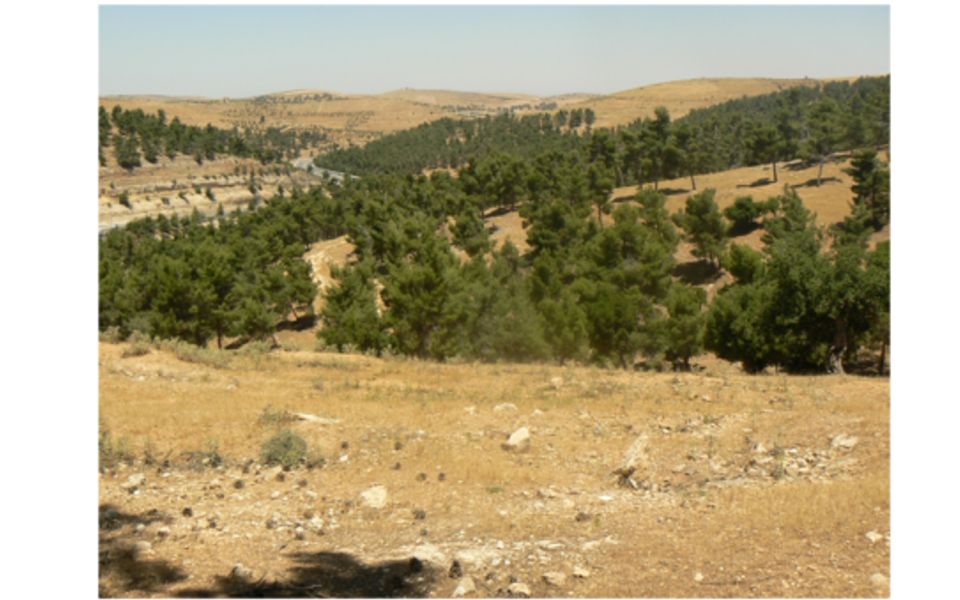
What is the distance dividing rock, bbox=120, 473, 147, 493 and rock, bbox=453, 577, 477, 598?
6.45 meters

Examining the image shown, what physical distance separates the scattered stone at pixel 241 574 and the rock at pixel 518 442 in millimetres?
5847

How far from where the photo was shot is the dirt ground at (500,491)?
776cm

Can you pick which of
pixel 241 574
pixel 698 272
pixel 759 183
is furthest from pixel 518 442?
pixel 759 183

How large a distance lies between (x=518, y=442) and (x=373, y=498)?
3475mm

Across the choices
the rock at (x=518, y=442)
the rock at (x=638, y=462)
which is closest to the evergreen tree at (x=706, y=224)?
the rock at (x=518, y=442)

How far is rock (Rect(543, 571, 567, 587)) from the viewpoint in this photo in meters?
7.56

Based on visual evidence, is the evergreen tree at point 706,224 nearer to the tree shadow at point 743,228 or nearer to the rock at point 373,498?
the tree shadow at point 743,228

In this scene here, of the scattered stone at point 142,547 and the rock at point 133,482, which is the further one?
the rock at point 133,482

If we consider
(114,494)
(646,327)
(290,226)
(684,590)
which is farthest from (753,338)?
(290,226)

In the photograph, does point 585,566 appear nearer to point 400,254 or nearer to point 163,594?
point 163,594

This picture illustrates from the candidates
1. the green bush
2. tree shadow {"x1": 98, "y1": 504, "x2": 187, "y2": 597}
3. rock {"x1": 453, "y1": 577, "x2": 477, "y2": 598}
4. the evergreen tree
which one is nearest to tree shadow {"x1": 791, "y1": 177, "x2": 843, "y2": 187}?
the evergreen tree

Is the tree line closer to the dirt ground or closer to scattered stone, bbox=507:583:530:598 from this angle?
the dirt ground

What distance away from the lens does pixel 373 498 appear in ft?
34.0

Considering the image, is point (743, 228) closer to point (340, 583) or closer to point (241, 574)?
point (340, 583)
